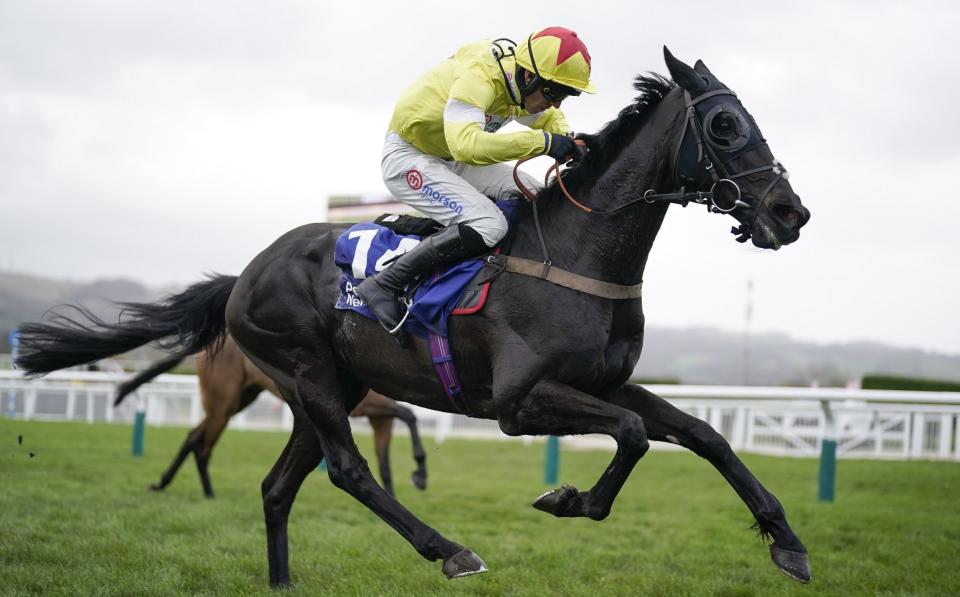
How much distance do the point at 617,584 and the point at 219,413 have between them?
535 centimetres

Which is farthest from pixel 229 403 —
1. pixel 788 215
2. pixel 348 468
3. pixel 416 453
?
pixel 788 215

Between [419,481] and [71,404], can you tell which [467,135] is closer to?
[419,481]

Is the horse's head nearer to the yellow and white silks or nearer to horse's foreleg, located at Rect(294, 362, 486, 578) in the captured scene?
the yellow and white silks

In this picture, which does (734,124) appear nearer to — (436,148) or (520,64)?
(520,64)

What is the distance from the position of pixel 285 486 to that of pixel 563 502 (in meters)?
1.77

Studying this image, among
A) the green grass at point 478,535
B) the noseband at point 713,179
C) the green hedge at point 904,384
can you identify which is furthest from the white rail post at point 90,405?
the noseband at point 713,179

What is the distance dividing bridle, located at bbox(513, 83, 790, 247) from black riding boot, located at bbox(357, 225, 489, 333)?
1.56 ft

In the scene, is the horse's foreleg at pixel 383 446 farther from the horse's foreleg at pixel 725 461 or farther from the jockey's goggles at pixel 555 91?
the jockey's goggles at pixel 555 91

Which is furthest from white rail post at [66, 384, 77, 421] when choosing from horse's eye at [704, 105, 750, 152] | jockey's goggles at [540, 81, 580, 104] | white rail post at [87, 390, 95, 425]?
horse's eye at [704, 105, 750, 152]

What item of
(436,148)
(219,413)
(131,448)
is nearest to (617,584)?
(436,148)

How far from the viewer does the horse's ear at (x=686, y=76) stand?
13.1 ft

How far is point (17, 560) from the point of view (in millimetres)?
4988

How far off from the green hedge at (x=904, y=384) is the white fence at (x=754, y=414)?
38 cm

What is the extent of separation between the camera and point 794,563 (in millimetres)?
3760
